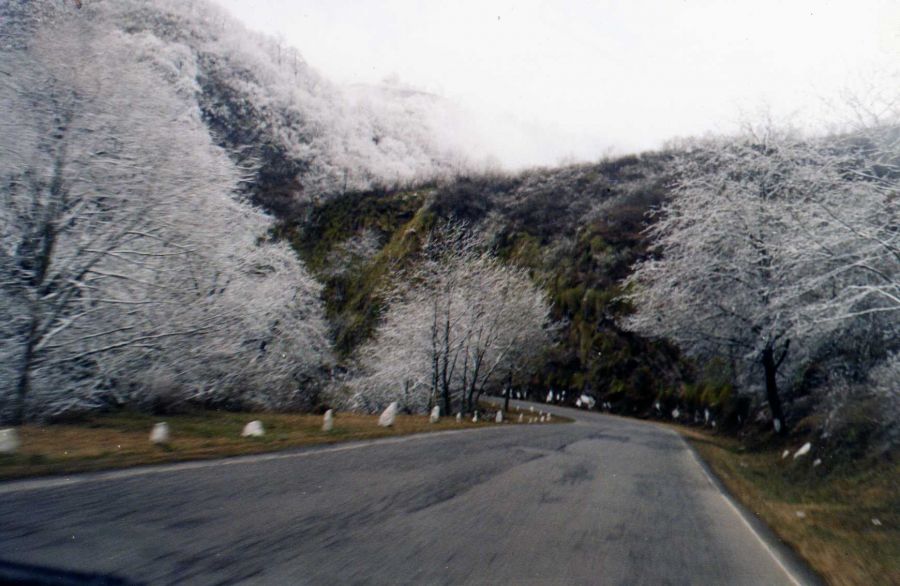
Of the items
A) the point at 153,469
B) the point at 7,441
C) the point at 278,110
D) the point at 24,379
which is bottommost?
the point at 153,469

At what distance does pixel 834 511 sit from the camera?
9906mm

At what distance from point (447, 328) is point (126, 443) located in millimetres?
20577

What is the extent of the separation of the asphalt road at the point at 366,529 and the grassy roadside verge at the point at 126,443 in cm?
62

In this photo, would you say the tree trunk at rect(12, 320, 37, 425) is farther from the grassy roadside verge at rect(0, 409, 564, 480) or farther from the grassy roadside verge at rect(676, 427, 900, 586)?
the grassy roadside verge at rect(676, 427, 900, 586)

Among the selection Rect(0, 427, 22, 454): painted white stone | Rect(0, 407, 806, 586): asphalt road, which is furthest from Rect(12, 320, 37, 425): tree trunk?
Rect(0, 407, 806, 586): asphalt road

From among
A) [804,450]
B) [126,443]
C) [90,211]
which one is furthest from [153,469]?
[804,450]

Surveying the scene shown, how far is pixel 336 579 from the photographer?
455cm

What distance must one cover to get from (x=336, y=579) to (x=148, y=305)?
14.7 m

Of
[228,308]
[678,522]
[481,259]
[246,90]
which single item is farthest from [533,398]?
[678,522]

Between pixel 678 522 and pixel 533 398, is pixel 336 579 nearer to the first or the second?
pixel 678 522

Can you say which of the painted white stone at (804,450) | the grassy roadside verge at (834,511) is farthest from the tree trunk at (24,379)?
the painted white stone at (804,450)

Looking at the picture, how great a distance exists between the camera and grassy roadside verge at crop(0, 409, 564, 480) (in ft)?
26.8

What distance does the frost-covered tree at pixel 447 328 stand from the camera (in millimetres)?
31703

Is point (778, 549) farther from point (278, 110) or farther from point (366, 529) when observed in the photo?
point (278, 110)
